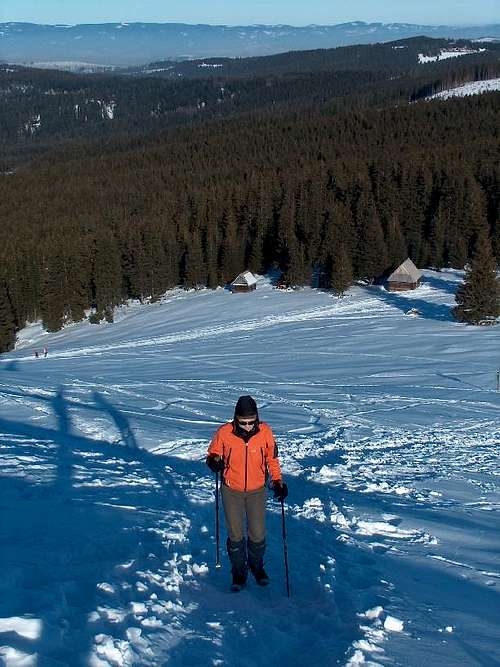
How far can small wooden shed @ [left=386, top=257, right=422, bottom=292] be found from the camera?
5009 centimetres

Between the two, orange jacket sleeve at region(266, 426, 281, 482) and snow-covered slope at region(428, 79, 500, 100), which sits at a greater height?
snow-covered slope at region(428, 79, 500, 100)

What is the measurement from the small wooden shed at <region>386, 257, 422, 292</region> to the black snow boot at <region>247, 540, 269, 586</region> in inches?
1773

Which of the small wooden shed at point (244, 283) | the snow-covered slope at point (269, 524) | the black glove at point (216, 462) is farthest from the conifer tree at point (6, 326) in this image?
the black glove at point (216, 462)

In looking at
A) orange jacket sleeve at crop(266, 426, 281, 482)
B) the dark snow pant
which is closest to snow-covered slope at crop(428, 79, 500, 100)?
orange jacket sleeve at crop(266, 426, 281, 482)

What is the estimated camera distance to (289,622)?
6031 millimetres

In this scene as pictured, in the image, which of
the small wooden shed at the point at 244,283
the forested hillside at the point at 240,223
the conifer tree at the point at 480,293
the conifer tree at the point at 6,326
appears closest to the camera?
the conifer tree at the point at 480,293

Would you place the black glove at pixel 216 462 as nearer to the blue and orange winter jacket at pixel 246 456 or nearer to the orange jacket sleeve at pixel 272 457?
the blue and orange winter jacket at pixel 246 456

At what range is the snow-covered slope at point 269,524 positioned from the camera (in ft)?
18.3

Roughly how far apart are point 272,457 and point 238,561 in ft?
3.59

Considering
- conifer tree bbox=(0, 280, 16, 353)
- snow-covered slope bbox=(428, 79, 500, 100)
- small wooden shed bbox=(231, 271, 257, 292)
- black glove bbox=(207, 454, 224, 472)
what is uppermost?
snow-covered slope bbox=(428, 79, 500, 100)

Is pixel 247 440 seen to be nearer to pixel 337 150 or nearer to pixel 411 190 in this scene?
pixel 411 190

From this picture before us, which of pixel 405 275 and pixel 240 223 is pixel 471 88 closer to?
pixel 240 223

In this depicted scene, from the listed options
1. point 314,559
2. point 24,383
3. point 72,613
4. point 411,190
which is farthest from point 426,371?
point 411,190

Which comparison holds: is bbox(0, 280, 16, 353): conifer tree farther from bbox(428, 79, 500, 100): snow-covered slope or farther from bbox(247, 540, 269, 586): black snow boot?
bbox(428, 79, 500, 100): snow-covered slope
